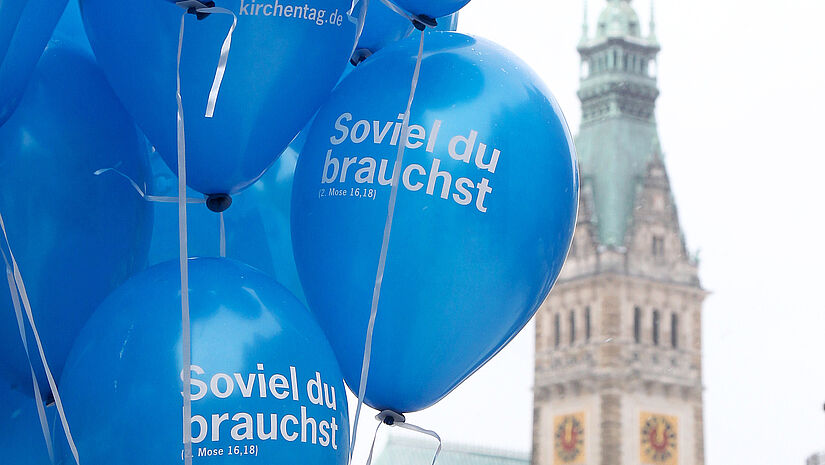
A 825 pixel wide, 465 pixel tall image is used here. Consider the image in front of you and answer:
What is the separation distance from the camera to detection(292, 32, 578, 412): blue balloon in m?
2.53

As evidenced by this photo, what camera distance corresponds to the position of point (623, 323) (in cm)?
3962

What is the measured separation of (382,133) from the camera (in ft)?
8.40

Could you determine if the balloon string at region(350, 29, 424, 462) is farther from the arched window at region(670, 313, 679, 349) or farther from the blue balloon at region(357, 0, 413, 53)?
the arched window at region(670, 313, 679, 349)

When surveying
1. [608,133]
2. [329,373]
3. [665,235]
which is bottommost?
[329,373]

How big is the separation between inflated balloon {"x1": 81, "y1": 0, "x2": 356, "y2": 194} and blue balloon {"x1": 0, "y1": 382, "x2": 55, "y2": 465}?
0.51m

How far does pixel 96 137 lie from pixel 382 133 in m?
0.48

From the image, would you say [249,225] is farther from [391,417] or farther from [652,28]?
[652,28]

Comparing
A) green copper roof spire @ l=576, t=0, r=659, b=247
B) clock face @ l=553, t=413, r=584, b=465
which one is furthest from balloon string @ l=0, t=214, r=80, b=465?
green copper roof spire @ l=576, t=0, r=659, b=247

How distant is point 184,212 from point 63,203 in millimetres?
276

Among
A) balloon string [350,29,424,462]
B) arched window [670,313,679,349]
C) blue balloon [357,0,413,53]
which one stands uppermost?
arched window [670,313,679,349]

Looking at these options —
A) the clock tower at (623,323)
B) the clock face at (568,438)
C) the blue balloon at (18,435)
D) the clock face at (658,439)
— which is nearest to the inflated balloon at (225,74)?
the blue balloon at (18,435)

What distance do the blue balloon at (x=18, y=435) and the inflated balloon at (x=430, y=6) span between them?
0.92m

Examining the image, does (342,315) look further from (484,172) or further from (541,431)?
(541,431)

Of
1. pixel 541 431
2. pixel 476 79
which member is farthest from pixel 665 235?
pixel 476 79
